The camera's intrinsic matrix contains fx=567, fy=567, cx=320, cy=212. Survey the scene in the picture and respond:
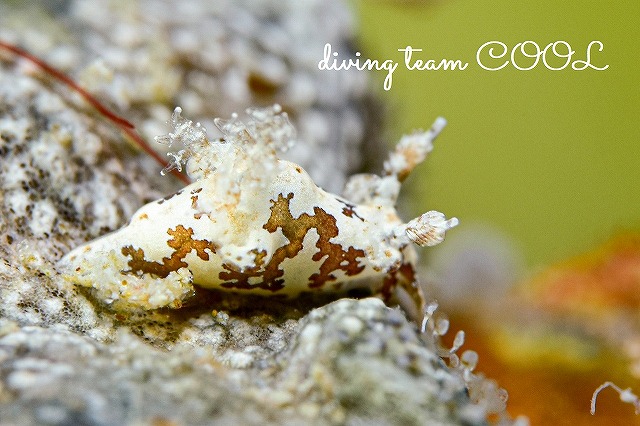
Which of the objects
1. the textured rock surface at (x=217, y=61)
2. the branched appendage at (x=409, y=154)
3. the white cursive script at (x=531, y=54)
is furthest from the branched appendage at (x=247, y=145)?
the white cursive script at (x=531, y=54)

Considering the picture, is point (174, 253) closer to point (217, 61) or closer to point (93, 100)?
point (93, 100)

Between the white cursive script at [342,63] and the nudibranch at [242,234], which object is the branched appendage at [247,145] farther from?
the white cursive script at [342,63]

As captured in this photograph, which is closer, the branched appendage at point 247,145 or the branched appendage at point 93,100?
the branched appendage at point 247,145

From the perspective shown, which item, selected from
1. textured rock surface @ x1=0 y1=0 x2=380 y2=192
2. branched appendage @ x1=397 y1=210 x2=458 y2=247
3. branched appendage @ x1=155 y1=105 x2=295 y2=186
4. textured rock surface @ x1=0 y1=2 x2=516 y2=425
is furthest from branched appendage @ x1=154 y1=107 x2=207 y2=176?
textured rock surface @ x1=0 y1=0 x2=380 y2=192

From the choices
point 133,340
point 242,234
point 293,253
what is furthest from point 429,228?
point 133,340

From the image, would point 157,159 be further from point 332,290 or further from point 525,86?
point 525,86
